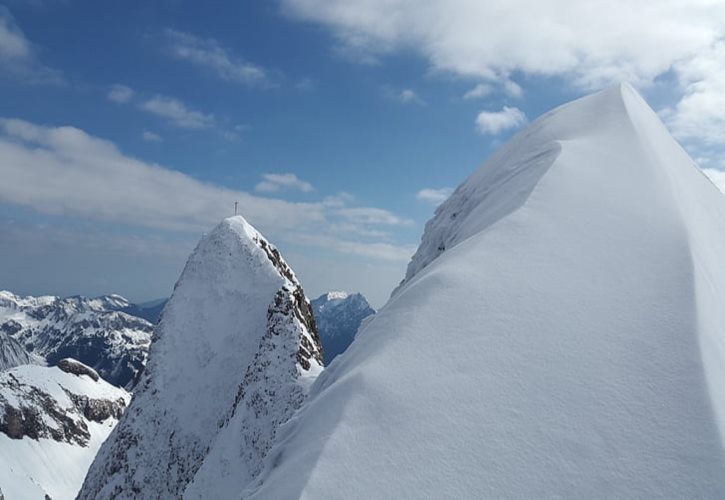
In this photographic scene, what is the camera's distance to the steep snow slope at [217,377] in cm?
3356

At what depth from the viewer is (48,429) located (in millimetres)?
140875

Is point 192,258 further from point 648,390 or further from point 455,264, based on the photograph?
point 648,390

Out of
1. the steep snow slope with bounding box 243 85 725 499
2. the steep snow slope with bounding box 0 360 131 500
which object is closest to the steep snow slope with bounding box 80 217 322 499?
the steep snow slope with bounding box 243 85 725 499

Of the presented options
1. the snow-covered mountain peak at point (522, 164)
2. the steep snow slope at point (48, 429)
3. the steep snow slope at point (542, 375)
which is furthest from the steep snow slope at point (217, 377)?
the steep snow slope at point (48, 429)

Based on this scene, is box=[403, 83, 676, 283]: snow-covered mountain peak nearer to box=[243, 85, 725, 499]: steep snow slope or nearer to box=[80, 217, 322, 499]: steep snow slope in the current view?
box=[243, 85, 725, 499]: steep snow slope

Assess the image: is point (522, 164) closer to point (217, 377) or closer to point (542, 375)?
point (542, 375)

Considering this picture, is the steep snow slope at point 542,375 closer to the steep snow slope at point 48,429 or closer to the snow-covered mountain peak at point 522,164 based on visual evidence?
the snow-covered mountain peak at point 522,164

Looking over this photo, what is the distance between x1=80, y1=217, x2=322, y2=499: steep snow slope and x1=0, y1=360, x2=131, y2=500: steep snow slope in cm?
9990

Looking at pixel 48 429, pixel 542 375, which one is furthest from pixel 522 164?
pixel 48 429

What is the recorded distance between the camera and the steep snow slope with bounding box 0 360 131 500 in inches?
4892

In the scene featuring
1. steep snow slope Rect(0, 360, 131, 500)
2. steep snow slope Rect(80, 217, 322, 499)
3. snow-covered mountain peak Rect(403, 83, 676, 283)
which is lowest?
steep snow slope Rect(0, 360, 131, 500)

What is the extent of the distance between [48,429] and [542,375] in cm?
16977

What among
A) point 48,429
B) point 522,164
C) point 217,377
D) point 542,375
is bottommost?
point 48,429

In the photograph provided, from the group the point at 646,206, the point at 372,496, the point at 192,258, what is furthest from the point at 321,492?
the point at 192,258
